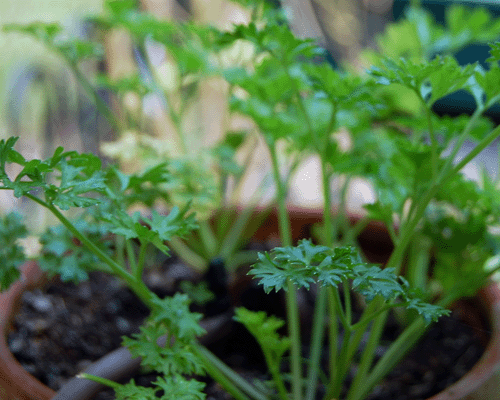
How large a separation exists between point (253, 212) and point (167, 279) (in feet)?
1.03

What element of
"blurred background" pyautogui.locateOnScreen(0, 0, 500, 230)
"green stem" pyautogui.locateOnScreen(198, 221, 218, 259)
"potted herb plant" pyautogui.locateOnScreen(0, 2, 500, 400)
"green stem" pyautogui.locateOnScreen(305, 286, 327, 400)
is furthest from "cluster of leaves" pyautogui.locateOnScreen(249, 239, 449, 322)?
"green stem" pyautogui.locateOnScreen(198, 221, 218, 259)

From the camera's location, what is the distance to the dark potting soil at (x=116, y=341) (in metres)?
0.79

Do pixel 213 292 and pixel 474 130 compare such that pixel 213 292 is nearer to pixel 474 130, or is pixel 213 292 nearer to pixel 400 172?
pixel 400 172

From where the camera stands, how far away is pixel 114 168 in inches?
24.1

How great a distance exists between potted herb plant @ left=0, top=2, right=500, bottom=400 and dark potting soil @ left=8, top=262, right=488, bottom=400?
0.22ft

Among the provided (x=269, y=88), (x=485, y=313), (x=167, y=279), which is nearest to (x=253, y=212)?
(x=167, y=279)

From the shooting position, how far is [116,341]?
897 millimetres

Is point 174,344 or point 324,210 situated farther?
point 324,210

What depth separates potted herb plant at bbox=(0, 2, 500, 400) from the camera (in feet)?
1.60

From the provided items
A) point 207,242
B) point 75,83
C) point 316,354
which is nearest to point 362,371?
point 316,354

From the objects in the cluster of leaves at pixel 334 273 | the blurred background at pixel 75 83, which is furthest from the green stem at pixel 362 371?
the blurred background at pixel 75 83

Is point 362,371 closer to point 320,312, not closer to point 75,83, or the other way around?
point 320,312

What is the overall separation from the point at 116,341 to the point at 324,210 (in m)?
0.51

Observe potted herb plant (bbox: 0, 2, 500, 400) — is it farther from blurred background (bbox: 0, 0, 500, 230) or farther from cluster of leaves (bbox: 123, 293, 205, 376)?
blurred background (bbox: 0, 0, 500, 230)
